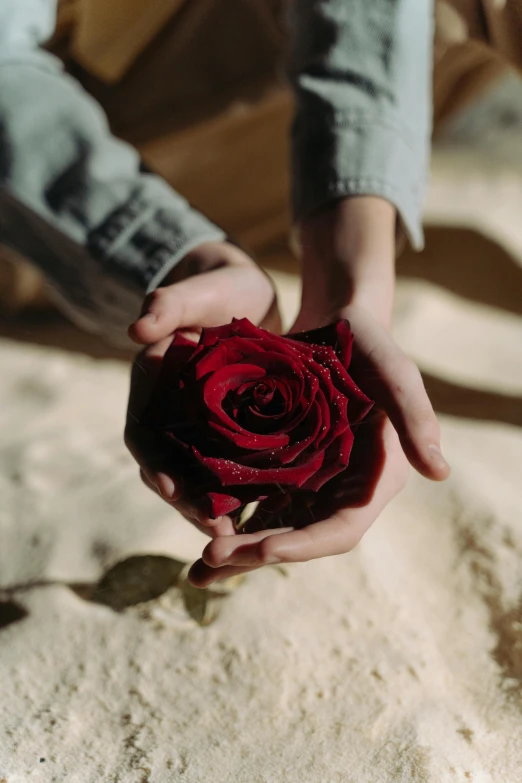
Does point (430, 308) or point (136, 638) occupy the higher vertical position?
point (136, 638)

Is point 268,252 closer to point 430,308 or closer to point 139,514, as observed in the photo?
point 430,308

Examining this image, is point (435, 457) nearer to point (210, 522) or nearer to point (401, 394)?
point (401, 394)

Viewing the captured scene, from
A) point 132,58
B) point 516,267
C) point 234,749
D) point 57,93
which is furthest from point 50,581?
point 516,267

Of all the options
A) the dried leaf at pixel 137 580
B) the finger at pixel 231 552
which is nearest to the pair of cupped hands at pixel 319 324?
the finger at pixel 231 552

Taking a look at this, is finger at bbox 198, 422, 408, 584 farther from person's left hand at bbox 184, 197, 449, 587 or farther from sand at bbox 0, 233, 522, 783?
sand at bbox 0, 233, 522, 783

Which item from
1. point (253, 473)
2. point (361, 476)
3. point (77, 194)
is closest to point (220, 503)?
point (253, 473)
